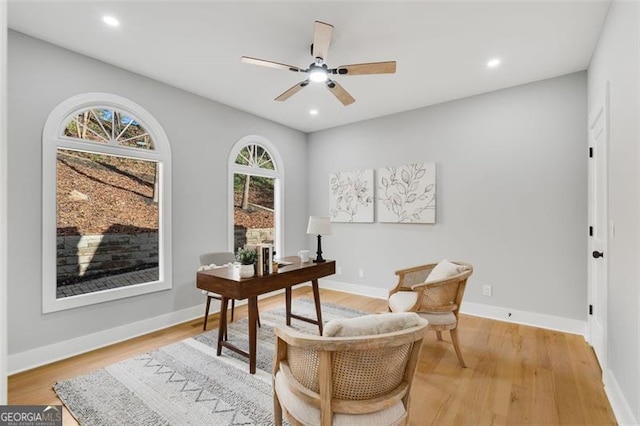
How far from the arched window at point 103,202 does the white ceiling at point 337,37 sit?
0.60 metres

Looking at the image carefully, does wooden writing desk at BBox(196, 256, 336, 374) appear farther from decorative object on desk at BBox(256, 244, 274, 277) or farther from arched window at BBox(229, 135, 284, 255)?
arched window at BBox(229, 135, 284, 255)

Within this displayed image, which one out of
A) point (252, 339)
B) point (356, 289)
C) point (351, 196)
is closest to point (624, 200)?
point (252, 339)

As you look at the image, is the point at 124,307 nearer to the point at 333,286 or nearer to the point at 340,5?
the point at 333,286

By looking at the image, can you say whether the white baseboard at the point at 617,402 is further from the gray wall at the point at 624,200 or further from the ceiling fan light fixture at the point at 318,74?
the ceiling fan light fixture at the point at 318,74

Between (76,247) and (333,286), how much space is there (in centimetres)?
352

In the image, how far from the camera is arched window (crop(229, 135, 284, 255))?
168 inches

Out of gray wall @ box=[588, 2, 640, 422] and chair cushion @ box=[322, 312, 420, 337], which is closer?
chair cushion @ box=[322, 312, 420, 337]

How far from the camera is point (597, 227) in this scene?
8.98 feet

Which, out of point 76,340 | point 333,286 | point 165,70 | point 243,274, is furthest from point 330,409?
point 333,286

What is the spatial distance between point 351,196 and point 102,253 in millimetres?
3350

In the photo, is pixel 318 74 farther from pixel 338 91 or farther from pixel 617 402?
pixel 617 402

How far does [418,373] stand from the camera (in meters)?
2.40

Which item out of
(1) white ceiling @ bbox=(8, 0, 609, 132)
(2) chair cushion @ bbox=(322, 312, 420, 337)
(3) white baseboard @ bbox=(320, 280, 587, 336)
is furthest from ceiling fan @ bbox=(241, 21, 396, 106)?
(3) white baseboard @ bbox=(320, 280, 587, 336)

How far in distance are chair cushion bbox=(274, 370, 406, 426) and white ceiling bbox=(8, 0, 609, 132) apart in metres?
2.48
